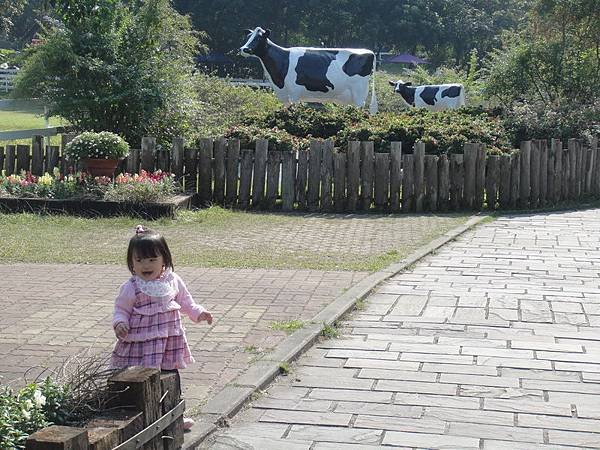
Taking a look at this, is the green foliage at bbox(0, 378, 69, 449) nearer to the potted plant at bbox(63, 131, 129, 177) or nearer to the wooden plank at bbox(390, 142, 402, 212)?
the potted plant at bbox(63, 131, 129, 177)

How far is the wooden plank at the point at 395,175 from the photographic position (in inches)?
603

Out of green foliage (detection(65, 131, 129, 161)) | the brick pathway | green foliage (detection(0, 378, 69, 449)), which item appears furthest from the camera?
green foliage (detection(65, 131, 129, 161))

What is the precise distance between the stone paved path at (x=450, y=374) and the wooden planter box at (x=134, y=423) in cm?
53

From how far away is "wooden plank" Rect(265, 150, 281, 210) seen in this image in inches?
612

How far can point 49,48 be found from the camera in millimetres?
18016

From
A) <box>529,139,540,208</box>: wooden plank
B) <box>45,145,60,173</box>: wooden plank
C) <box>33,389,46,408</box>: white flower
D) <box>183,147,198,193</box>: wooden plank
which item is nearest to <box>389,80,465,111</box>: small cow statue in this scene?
<box>529,139,540,208</box>: wooden plank

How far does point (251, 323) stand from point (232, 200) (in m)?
8.40

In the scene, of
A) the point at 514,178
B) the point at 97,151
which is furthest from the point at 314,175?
the point at 97,151

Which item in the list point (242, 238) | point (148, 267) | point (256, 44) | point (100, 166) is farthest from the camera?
point (256, 44)

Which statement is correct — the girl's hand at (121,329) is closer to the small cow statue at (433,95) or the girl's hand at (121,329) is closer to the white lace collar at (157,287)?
the white lace collar at (157,287)

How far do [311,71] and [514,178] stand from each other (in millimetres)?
10088

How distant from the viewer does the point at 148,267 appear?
16.3ft

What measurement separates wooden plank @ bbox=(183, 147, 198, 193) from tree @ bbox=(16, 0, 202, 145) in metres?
2.75

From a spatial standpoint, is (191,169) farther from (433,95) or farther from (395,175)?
(433,95)
